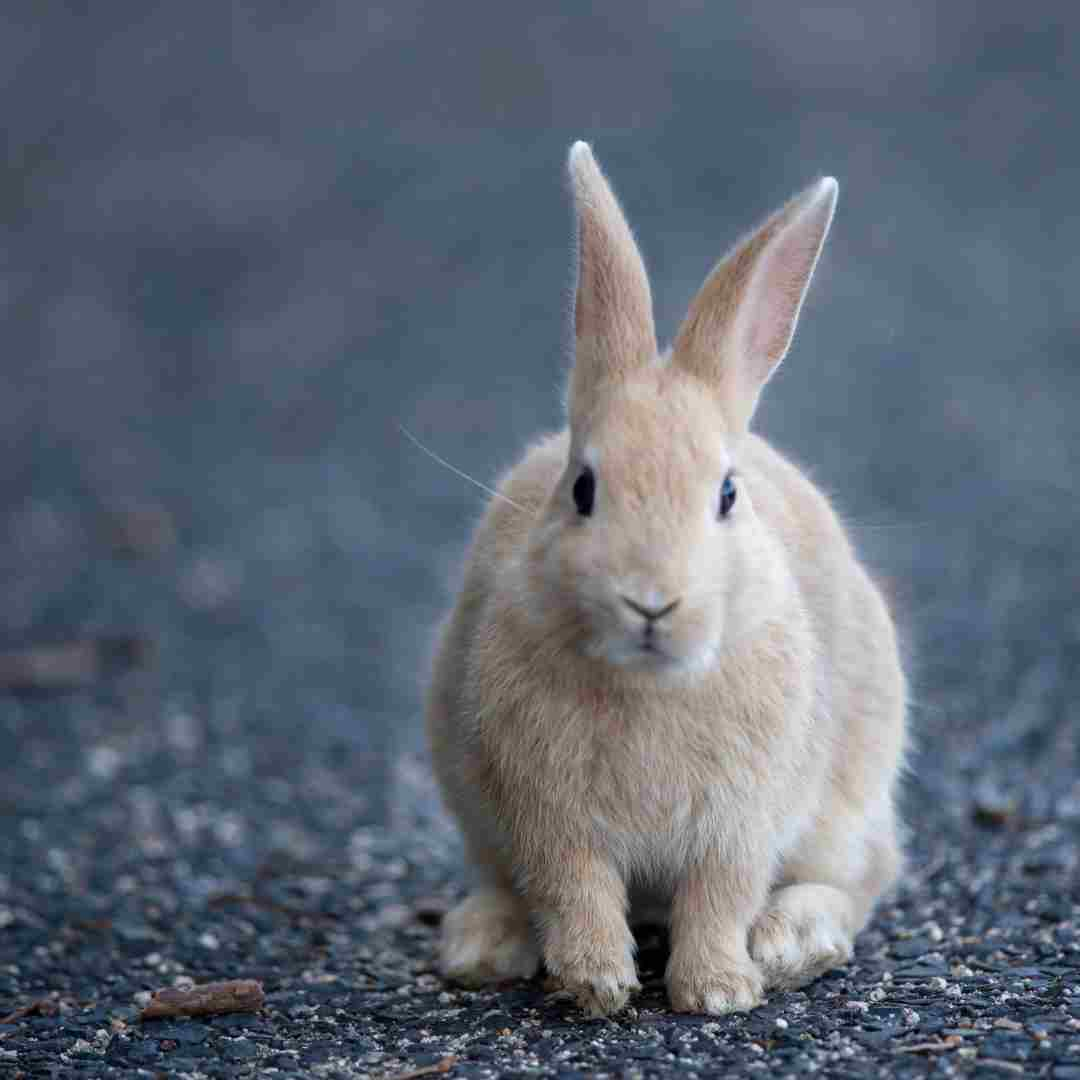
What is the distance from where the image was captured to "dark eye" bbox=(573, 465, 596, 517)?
4.27 meters

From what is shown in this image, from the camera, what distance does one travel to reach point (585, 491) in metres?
4.30

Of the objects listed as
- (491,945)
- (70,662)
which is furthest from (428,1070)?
(70,662)

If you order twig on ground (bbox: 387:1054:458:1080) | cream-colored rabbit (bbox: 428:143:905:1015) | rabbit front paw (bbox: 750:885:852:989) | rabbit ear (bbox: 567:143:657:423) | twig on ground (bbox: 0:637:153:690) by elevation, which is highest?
rabbit ear (bbox: 567:143:657:423)

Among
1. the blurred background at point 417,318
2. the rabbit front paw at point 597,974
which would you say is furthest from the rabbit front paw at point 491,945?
the blurred background at point 417,318

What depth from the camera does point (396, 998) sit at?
5.27m

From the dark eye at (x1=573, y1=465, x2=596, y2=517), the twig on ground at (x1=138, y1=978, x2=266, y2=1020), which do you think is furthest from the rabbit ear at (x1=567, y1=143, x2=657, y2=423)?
the twig on ground at (x1=138, y1=978, x2=266, y2=1020)

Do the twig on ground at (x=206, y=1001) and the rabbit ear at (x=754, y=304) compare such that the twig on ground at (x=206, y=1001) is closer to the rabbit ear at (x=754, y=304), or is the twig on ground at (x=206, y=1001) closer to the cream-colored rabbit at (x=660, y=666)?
the cream-colored rabbit at (x=660, y=666)

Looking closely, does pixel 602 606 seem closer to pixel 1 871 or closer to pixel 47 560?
pixel 1 871

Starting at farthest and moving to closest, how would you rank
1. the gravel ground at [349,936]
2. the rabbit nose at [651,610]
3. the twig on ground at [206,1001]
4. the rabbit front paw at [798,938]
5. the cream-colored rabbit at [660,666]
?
the twig on ground at [206,1001]
the rabbit front paw at [798,938]
the gravel ground at [349,936]
the cream-colored rabbit at [660,666]
the rabbit nose at [651,610]

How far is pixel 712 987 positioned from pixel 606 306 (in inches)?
74.7

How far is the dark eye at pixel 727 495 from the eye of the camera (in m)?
4.38

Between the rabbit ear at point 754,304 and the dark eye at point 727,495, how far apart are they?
0.83ft

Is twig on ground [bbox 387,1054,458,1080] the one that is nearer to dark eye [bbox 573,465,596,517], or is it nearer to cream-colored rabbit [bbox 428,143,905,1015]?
cream-colored rabbit [bbox 428,143,905,1015]

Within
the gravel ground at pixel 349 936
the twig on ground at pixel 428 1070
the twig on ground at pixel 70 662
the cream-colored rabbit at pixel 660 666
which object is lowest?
the twig on ground at pixel 70 662
